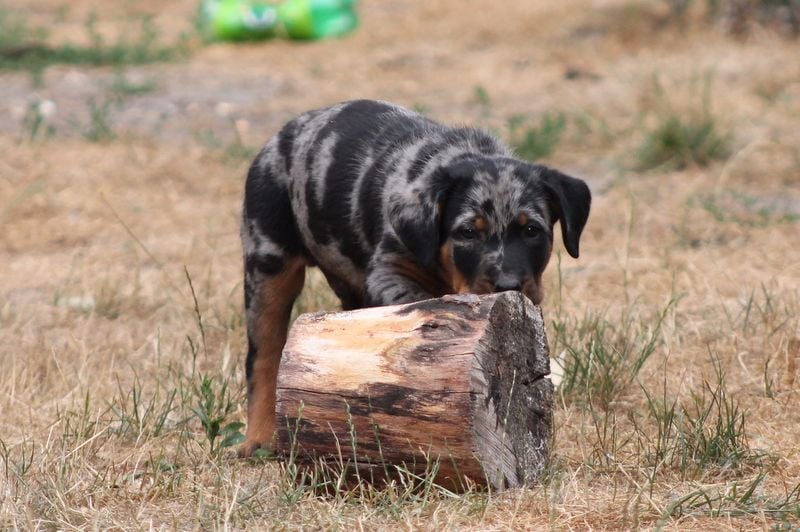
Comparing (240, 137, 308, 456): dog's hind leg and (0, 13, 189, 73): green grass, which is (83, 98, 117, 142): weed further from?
(240, 137, 308, 456): dog's hind leg

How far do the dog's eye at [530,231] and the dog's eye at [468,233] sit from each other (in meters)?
0.19

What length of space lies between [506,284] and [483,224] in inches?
12.0

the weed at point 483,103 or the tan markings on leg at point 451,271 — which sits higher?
the tan markings on leg at point 451,271

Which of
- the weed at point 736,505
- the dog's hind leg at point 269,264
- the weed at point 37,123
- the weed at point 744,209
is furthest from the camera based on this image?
the weed at point 37,123

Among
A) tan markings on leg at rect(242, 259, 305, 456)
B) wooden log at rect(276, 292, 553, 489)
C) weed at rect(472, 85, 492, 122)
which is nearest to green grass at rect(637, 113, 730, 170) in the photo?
weed at rect(472, 85, 492, 122)

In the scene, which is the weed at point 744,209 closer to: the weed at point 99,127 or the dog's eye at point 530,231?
the dog's eye at point 530,231

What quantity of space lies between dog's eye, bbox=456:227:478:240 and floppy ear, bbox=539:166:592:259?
412mm

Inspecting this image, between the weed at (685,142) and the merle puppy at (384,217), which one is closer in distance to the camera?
the merle puppy at (384,217)

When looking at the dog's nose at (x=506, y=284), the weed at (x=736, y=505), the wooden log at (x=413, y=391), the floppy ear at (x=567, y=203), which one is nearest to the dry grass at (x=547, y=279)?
the weed at (x=736, y=505)

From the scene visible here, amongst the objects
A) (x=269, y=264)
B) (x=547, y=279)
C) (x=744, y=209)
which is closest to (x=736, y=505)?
(x=269, y=264)

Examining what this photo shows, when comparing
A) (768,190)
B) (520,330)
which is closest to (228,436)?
(520,330)

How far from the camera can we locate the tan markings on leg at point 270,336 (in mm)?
5082

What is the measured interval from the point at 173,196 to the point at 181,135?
1.59m

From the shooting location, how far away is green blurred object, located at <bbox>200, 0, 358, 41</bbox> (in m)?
15.1
